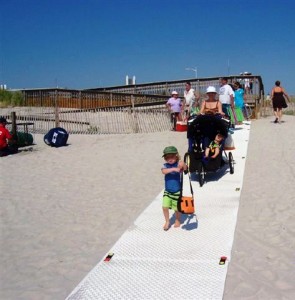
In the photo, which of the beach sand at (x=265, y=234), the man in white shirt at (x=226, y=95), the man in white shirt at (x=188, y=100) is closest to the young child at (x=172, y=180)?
the beach sand at (x=265, y=234)

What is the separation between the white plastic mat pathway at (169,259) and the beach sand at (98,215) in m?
0.15

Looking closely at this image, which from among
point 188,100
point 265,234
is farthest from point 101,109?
point 265,234

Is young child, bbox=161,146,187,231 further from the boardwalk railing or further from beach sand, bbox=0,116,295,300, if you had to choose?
the boardwalk railing

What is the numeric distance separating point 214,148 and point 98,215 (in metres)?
2.91

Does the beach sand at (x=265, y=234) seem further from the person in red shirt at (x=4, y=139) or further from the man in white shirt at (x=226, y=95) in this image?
the person in red shirt at (x=4, y=139)

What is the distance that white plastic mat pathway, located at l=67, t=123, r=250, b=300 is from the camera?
3.83 m

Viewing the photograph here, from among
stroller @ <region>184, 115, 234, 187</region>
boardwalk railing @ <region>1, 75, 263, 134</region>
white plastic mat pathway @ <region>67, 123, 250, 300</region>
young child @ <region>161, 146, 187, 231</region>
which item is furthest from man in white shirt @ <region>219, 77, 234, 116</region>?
young child @ <region>161, 146, 187, 231</region>

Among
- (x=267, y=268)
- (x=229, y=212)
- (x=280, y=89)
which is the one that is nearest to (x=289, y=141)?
(x=280, y=89)

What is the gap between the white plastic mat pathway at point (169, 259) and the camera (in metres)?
3.83

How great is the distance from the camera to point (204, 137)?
835 cm

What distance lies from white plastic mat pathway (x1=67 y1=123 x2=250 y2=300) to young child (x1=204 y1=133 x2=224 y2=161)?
1301mm

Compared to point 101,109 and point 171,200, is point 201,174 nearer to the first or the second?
point 171,200

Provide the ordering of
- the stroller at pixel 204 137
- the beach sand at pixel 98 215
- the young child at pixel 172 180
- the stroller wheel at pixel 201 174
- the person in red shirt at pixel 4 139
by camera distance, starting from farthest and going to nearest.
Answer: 1. the person in red shirt at pixel 4 139
2. the stroller at pixel 204 137
3. the stroller wheel at pixel 201 174
4. the young child at pixel 172 180
5. the beach sand at pixel 98 215

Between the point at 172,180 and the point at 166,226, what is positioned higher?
the point at 172,180
